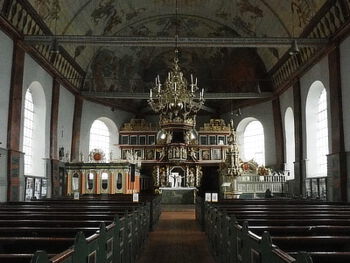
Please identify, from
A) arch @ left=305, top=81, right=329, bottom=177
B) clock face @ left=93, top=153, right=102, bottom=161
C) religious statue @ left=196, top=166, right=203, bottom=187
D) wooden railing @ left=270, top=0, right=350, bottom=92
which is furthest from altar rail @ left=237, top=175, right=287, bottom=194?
clock face @ left=93, top=153, right=102, bottom=161

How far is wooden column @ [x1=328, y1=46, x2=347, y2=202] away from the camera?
15.1 m

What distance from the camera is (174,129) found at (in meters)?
27.5

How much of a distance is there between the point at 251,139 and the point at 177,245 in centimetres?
1997

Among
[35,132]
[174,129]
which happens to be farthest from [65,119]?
[174,129]

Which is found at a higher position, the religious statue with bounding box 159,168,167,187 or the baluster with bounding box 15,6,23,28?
the baluster with bounding box 15,6,23,28

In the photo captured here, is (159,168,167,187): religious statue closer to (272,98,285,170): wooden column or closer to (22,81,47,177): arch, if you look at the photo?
(272,98,285,170): wooden column

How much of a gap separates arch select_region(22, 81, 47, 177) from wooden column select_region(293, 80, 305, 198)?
12759mm

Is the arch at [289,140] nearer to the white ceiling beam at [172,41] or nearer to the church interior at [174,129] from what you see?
the church interior at [174,129]

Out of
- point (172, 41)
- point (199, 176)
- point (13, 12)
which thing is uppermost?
point (13, 12)

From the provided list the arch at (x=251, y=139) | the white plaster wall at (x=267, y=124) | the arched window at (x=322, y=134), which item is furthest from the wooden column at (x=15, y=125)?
the arch at (x=251, y=139)

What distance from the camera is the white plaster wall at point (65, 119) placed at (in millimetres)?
21578

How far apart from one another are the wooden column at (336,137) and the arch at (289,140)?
677cm

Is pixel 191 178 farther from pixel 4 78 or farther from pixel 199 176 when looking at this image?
pixel 4 78

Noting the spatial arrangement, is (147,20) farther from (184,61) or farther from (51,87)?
(51,87)
